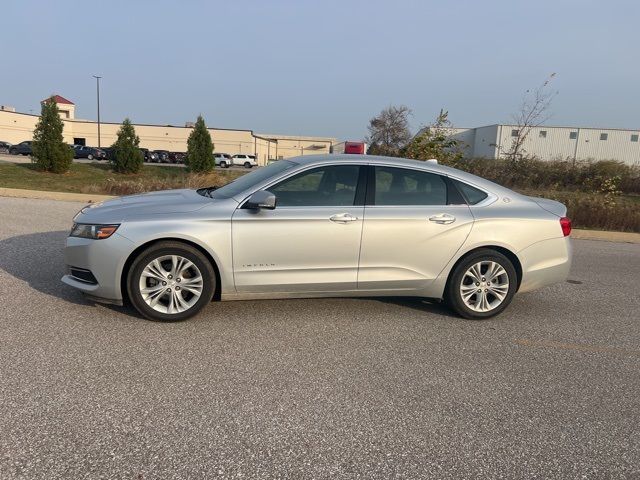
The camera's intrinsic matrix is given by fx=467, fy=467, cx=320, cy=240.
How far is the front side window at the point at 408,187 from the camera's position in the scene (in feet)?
15.3

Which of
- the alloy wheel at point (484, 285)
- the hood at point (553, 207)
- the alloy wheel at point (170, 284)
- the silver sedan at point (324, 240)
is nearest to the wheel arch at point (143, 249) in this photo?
the silver sedan at point (324, 240)

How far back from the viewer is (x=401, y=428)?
287 centimetres

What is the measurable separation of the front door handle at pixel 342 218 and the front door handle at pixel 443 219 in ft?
2.67

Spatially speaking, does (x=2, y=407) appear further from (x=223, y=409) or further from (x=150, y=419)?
(x=223, y=409)

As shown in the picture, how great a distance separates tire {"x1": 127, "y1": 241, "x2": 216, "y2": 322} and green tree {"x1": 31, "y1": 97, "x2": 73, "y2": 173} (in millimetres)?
23008

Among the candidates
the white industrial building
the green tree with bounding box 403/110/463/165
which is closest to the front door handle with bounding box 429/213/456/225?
the green tree with bounding box 403/110/463/165

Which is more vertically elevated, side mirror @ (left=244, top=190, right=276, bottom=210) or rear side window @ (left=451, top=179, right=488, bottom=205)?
rear side window @ (left=451, top=179, right=488, bottom=205)

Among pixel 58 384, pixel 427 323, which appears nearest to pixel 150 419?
pixel 58 384

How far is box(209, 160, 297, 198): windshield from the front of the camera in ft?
14.9

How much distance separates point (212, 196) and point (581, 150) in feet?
214

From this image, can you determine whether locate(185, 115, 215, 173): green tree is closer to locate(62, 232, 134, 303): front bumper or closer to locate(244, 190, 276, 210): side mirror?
locate(62, 232, 134, 303): front bumper

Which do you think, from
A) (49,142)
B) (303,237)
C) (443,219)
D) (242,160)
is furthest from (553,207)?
(242,160)

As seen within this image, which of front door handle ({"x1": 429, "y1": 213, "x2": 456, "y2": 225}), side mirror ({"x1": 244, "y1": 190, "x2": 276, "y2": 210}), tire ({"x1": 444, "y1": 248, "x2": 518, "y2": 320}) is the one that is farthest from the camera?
tire ({"x1": 444, "y1": 248, "x2": 518, "y2": 320})

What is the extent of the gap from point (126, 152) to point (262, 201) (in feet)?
86.6
